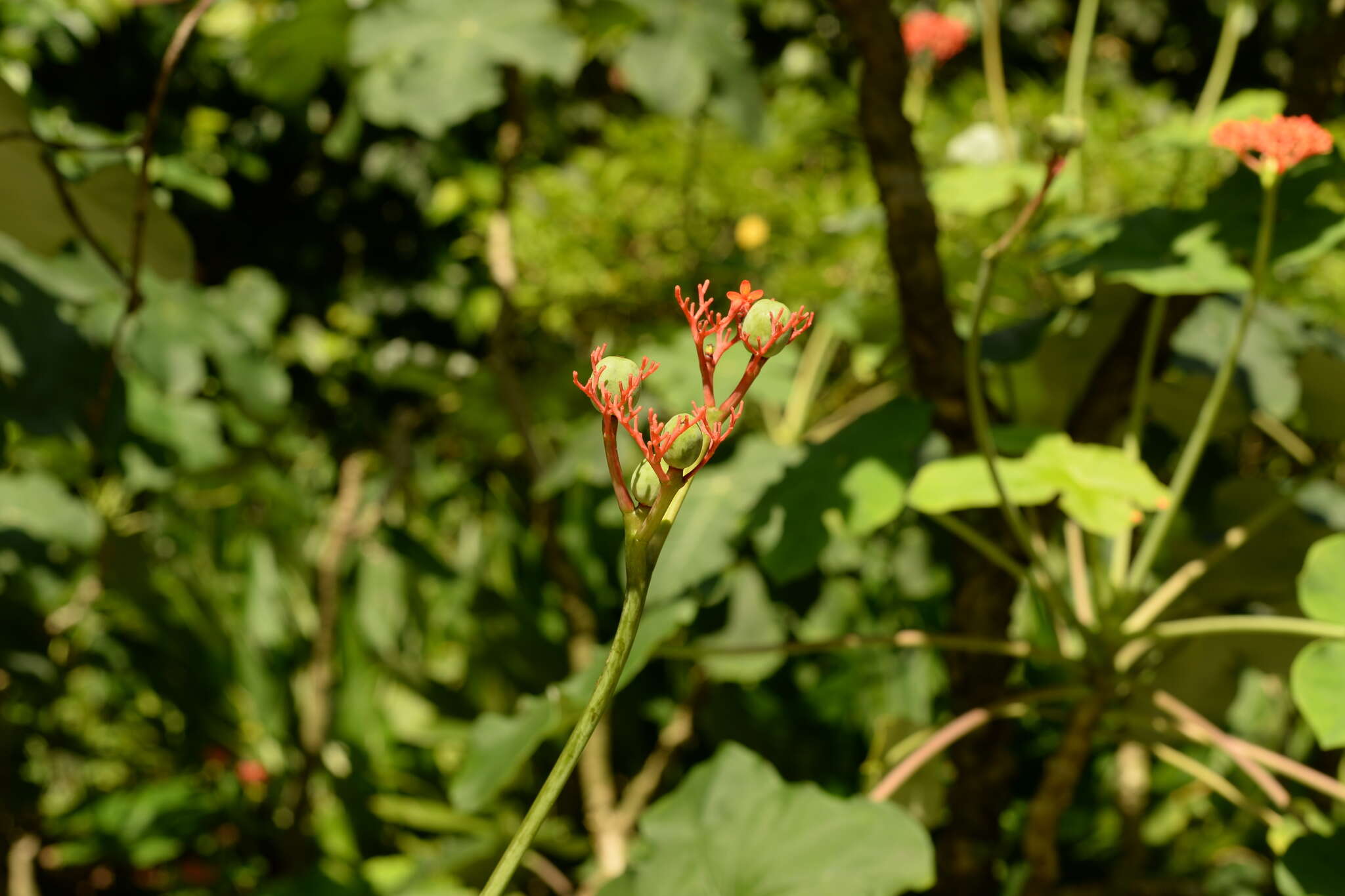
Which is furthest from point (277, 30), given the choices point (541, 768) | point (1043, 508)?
point (541, 768)

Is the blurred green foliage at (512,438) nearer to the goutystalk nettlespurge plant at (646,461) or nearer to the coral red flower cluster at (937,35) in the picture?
the coral red flower cluster at (937,35)

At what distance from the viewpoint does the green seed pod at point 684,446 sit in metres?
0.36

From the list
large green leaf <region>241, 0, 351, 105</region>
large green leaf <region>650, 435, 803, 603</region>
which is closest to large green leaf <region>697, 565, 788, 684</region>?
large green leaf <region>650, 435, 803, 603</region>

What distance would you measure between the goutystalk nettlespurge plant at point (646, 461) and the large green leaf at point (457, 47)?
0.89m

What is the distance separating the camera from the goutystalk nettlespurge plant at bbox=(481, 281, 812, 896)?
0.36 m

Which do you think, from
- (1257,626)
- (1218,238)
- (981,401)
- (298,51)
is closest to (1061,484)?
(981,401)

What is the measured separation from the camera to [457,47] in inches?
48.6

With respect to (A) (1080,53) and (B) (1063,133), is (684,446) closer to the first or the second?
(B) (1063,133)

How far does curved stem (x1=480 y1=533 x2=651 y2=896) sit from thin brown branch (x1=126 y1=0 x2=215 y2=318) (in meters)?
0.67

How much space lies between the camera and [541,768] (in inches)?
77.7

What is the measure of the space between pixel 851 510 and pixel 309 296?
145cm

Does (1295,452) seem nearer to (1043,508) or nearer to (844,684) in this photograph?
(1043,508)

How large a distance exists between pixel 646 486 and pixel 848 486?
55 cm

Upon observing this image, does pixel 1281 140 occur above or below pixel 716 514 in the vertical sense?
above
